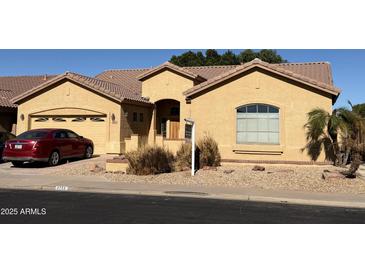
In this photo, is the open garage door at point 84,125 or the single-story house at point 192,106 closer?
the single-story house at point 192,106

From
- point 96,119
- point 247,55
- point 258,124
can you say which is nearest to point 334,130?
point 258,124

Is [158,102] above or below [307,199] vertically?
above

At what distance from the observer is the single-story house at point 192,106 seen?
17531mm

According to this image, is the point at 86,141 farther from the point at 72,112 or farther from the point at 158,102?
the point at 158,102

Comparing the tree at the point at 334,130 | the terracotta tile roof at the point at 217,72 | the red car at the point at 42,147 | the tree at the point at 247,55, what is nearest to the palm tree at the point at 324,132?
the tree at the point at 334,130

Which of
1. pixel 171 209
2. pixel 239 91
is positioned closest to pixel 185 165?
pixel 239 91

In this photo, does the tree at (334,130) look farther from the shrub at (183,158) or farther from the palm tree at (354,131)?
the shrub at (183,158)

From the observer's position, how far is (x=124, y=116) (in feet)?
71.8

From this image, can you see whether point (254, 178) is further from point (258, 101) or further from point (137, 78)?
point (137, 78)

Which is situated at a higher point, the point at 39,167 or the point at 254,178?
the point at 39,167

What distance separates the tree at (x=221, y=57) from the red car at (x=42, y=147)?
37.4 meters

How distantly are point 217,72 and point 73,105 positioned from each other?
10.1 m

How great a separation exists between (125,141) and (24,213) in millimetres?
12158

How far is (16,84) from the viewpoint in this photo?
31.4 meters
